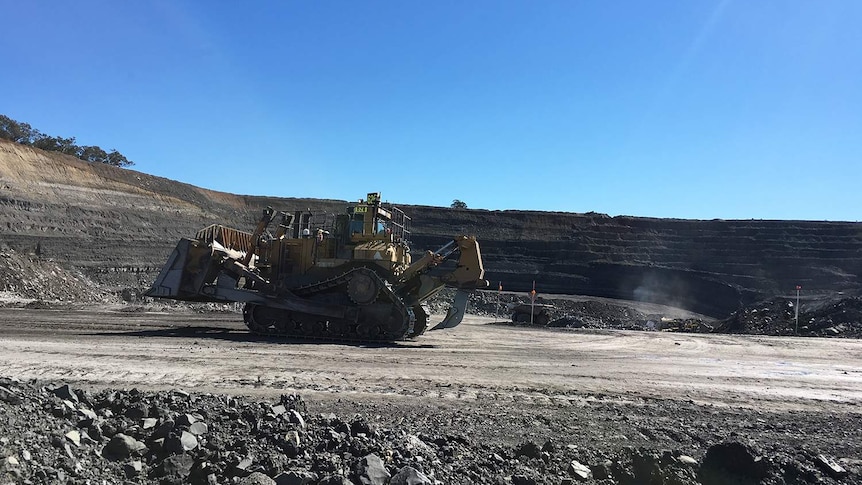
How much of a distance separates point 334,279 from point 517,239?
124 ft

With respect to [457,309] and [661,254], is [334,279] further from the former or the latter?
[661,254]

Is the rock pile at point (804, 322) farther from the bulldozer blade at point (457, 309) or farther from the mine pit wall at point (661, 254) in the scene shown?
the mine pit wall at point (661, 254)

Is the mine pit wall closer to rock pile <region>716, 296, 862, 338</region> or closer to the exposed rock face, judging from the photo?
the exposed rock face

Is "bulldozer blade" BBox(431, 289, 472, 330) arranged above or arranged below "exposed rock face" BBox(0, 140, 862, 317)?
below

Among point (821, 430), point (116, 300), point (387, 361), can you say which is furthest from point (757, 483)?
point (116, 300)

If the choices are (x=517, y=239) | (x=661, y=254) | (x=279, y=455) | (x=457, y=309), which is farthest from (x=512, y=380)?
(x=661, y=254)

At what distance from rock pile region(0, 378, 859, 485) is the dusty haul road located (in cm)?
249

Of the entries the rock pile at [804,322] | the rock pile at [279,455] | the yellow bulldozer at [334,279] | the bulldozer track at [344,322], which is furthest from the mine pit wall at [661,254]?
the rock pile at [279,455]

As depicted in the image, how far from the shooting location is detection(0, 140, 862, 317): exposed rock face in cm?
3169

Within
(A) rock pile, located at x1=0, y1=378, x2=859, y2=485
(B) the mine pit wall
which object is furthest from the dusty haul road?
(B) the mine pit wall

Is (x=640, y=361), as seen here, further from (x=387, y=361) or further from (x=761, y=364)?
(x=387, y=361)

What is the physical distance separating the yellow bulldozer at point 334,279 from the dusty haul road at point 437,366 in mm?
909

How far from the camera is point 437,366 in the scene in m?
10.2

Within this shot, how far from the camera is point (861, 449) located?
17.9 ft
